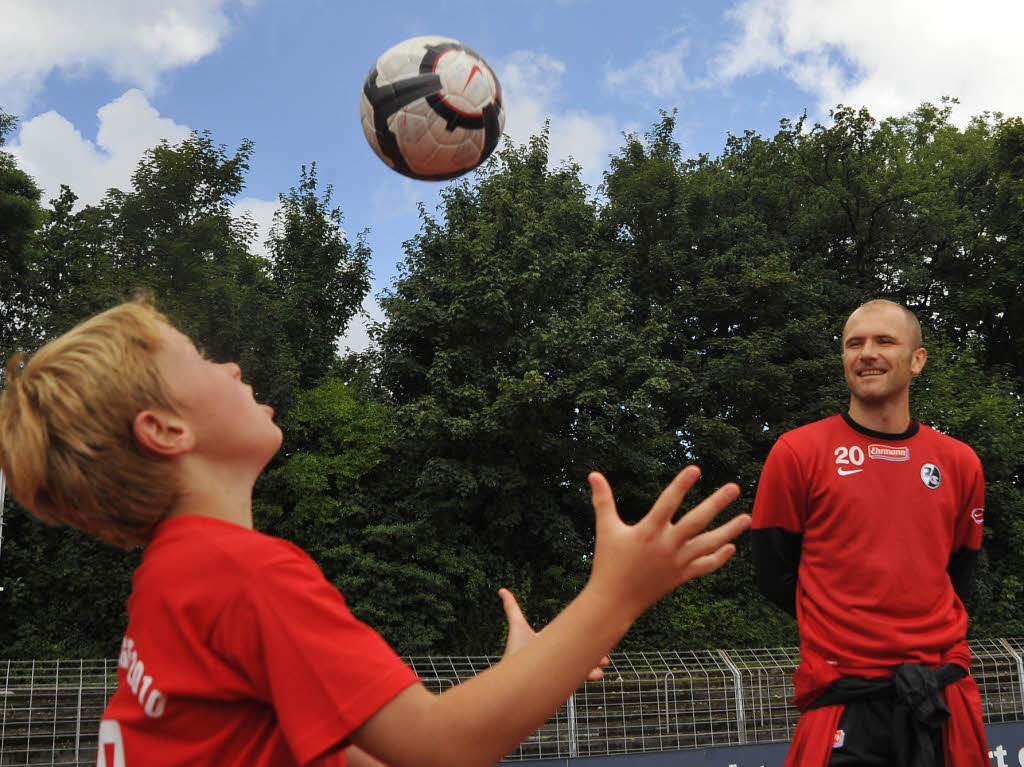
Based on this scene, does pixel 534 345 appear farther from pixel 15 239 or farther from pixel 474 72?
pixel 474 72

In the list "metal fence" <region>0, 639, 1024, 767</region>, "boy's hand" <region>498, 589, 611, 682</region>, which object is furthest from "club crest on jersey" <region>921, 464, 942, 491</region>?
"metal fence" <region>0, 639, 1024, 767</region>

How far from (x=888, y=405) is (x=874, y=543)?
678mm

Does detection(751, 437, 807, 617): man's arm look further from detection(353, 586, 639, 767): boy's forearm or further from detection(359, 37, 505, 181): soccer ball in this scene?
detection(359, 37, 505, 181): soccer ball

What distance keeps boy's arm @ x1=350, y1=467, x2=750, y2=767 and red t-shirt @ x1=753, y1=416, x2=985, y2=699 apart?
2512mm

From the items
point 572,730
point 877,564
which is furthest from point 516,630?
point 572,730

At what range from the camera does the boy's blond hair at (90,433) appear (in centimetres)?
155

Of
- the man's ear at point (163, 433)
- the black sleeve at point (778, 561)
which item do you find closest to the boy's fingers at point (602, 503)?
the man's ear at point (163, 433)

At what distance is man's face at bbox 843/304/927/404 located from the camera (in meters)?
4.05

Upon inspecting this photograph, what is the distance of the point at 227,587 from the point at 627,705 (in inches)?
450

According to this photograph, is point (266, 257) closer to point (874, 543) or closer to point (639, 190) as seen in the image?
point (639, 190)

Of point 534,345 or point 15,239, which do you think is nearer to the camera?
point 534,345

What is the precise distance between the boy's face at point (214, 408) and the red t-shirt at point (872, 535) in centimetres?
259

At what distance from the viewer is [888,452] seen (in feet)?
13.0

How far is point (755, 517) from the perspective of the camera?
12.9ft
